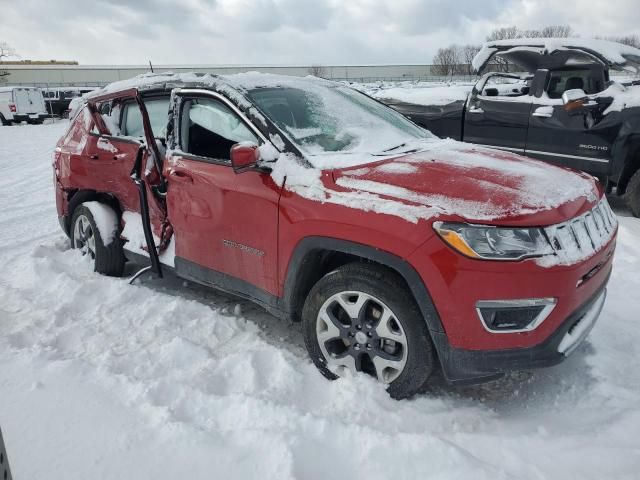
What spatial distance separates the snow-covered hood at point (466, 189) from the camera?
2174mm

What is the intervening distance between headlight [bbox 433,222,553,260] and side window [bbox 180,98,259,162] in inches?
56.0

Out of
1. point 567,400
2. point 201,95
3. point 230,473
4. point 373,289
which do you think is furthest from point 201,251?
point 567,400

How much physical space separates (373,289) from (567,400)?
3.83 feet

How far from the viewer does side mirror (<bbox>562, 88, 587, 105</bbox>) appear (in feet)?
19.0

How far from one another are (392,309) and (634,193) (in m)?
4.87

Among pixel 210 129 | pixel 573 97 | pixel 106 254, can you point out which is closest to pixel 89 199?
pixel 106 254

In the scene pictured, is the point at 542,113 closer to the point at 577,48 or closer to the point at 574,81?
the point at 574,81

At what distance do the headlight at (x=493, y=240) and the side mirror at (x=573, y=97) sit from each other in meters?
4.42

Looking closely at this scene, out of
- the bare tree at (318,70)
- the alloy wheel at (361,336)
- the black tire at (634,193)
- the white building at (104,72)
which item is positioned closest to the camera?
the alloy wheel at (361,336)

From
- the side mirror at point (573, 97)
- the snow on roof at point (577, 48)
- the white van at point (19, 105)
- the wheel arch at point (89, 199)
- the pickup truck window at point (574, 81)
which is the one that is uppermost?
the snow on roof at point (577, 48)

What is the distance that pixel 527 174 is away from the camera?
8.48 feet

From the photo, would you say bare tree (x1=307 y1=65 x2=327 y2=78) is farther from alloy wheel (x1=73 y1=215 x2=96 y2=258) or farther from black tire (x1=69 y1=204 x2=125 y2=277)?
black tire (x1=69 y1=204 x2=125 y2=277)

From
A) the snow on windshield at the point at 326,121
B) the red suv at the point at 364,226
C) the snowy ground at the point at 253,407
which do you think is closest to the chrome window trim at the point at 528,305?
the red suv at the point at 364,226

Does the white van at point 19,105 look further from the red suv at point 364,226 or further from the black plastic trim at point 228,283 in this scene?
the black plastic trim at point 228,283
